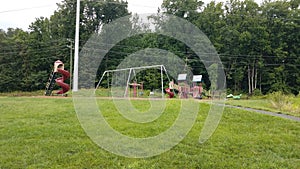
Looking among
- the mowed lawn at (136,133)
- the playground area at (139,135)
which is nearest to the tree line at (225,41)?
the playground area at (139,135)

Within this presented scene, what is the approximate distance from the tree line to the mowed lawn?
22530mm

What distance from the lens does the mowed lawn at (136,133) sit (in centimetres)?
397

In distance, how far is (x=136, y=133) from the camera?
5.27m

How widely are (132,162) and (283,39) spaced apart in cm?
3032

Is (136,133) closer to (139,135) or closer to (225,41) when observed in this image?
(139,135)

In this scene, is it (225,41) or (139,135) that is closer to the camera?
(139,135)

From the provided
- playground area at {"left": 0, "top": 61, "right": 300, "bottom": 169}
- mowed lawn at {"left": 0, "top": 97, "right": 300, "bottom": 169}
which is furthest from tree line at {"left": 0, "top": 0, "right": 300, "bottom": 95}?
mowed lawn at {"left": 0, "top": 97, "right": 300, "bottom": 169}

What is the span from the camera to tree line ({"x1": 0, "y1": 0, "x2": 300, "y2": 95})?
28.2 meters

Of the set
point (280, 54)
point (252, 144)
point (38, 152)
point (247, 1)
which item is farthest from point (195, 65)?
point (38, 152)

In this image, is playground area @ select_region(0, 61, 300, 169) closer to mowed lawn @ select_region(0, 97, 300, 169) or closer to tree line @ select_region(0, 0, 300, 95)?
mowed lawn @ select_region(0, 97, 300, 169)

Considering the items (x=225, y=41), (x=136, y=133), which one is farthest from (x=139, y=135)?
(x=225, y=41)

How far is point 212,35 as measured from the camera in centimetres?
2995

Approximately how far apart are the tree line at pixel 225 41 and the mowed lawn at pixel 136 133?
73.9 ft

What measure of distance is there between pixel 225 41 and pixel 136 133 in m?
26.6
